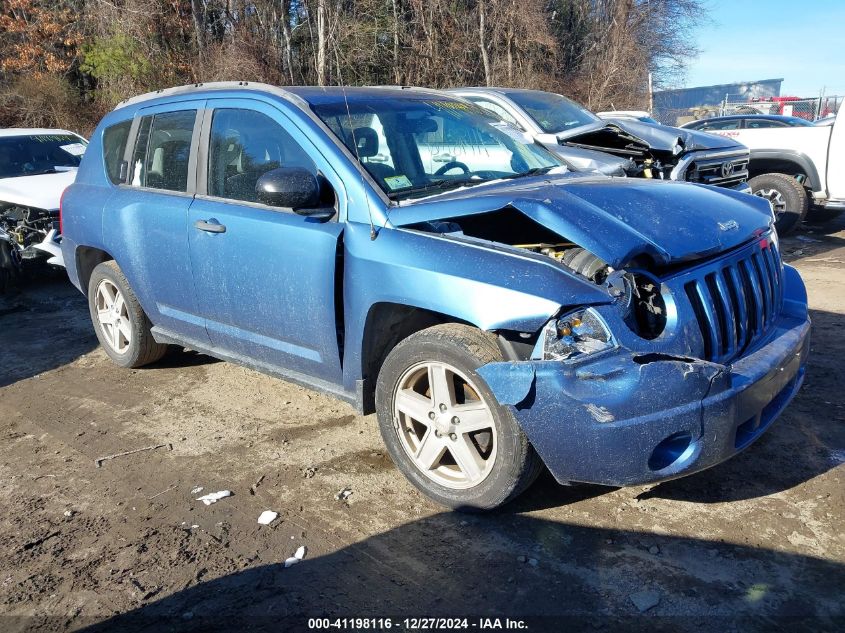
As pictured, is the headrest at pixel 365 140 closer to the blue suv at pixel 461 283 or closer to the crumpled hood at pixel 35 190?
the blue suv at pixel 461 283

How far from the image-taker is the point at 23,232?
8.00 metres

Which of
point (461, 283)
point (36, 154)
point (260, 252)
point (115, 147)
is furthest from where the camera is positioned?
point (36, 154)

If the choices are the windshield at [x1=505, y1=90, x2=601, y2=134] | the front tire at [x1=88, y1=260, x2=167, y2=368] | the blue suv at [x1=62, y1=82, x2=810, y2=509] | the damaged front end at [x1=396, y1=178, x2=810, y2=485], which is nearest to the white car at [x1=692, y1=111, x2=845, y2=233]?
the windshield at [x1=505, y1=90, x2=601, y2=134]

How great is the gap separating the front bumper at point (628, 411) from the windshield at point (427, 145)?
1277mm

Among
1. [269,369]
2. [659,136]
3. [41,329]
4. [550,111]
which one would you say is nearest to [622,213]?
[269,369]

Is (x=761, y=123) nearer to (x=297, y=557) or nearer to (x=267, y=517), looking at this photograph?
(x=267, y=517)

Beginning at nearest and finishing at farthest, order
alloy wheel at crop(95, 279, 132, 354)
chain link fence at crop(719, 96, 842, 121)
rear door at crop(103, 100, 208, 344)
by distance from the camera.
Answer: rear door at crop(103, 100, 208, 344) < alloy wheel at crop(95, 279, 132, 354) < chain link fence at crop(719, 96, 842, 121)

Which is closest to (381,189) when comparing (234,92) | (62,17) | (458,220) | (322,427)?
(458,220)

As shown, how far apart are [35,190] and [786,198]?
Result: 9562mm

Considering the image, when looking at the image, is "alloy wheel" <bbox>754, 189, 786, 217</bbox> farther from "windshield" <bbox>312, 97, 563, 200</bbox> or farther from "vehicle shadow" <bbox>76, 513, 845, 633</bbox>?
"vehicle shadow" <bbox>76, 513, 845, 633</bbox>

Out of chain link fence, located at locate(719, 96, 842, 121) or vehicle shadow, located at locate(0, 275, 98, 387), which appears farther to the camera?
chain link fence, located at locate(719, 96, 842, 121)

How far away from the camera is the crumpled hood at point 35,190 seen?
7836mm

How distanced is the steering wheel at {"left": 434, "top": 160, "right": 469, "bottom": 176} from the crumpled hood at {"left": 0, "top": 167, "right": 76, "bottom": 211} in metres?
5.65

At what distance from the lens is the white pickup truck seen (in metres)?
9.59
